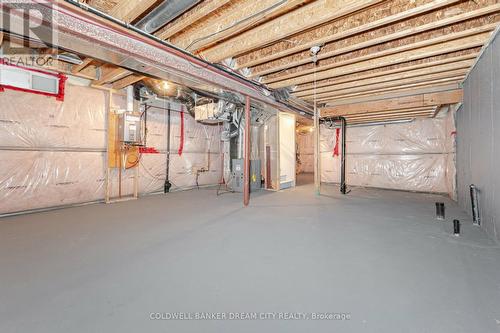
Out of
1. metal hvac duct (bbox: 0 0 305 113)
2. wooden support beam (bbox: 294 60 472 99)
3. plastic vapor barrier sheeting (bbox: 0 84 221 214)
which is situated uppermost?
wooden support beam (bbox: 294 60 472 99)

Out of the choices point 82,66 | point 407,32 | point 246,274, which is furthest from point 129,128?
point 407,32

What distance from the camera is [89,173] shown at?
3.91m

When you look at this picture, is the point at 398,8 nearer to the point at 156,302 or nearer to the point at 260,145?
the point at 156,302

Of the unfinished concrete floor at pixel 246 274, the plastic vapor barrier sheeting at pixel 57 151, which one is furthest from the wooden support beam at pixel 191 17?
the plastic vapor barrier sheeting at pixel 57 151

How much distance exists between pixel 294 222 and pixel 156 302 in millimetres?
1892

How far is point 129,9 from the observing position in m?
1.90

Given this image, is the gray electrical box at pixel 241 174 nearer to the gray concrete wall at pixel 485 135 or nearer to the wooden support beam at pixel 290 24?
the wooden support beam at pixel 290 24

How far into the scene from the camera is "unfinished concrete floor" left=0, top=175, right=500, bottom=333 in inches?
43.2

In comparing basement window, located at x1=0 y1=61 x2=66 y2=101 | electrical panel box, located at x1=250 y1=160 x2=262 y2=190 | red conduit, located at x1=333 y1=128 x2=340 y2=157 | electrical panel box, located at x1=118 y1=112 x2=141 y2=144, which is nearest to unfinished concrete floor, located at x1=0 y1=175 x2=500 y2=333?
electrical panel box, located at x1=118 y1=112 x2=141 y2=144

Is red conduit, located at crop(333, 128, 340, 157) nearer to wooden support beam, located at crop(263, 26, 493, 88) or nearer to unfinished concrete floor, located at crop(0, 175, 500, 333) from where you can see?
wooden support beam, located at crop(263, 26, 493, 88)

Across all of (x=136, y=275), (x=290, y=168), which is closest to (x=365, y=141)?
(x=290, y=168)

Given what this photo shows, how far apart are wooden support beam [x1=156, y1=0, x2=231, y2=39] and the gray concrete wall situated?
2.71m

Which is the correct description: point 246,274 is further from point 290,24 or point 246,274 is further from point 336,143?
point 336,143

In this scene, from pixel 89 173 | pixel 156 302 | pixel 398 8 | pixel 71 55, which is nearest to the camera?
pixel 156 302
